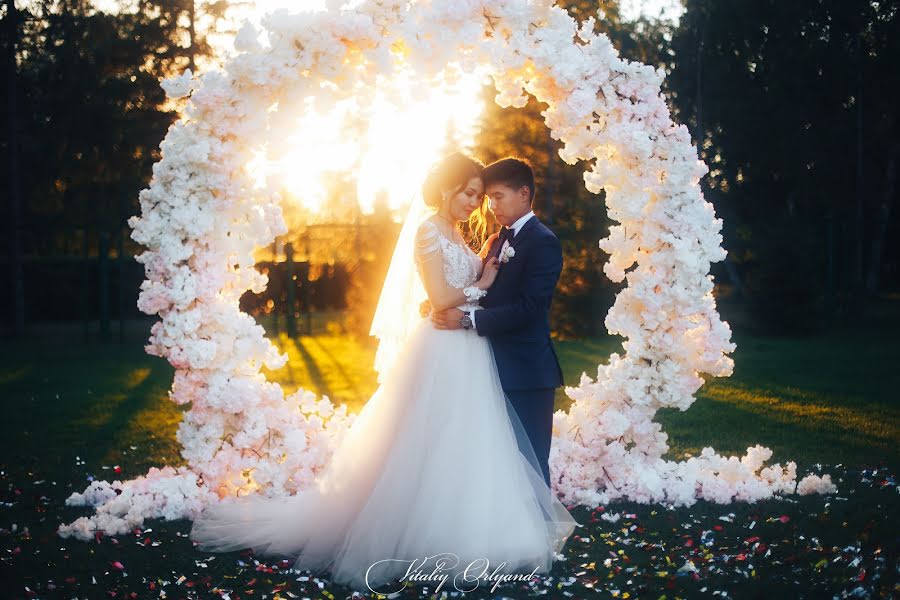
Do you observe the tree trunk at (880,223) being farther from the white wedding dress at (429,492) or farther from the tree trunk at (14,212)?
the white wedding dress at (429,492)

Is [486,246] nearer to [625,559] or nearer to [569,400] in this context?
[625,559]

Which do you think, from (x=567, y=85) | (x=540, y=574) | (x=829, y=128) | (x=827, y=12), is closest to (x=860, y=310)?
(x=829, y=128)

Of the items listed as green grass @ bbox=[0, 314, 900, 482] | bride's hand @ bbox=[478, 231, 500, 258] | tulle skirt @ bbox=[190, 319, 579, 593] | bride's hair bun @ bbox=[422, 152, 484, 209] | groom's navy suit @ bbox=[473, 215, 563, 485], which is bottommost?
green grass @ bbox=[0, 314, 900, 482]

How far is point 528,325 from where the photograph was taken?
5484 mm

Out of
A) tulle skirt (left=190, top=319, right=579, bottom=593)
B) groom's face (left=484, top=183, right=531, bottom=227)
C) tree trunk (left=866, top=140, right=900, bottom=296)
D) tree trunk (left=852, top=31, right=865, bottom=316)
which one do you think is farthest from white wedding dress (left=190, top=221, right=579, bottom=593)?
tree trunk (left=866, top=140, right=900, bottom=296)

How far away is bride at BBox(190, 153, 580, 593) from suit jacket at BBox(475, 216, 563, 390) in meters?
0.09

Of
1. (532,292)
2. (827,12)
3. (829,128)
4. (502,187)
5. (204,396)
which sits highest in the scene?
(827,12)

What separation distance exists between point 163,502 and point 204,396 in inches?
33.7

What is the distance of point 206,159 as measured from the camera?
20.0 ft

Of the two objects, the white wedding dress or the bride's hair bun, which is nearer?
the white wedding dress

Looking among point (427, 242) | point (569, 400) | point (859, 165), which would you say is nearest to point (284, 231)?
point (427, 242)

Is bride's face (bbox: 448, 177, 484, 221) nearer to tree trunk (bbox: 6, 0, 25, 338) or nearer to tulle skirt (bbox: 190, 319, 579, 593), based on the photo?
tulle skirt (bbox: 190, 319, 579, 593)

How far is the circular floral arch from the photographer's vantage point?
6.04 meters

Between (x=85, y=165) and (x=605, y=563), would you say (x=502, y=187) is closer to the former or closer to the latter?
(x=605, y=563)
